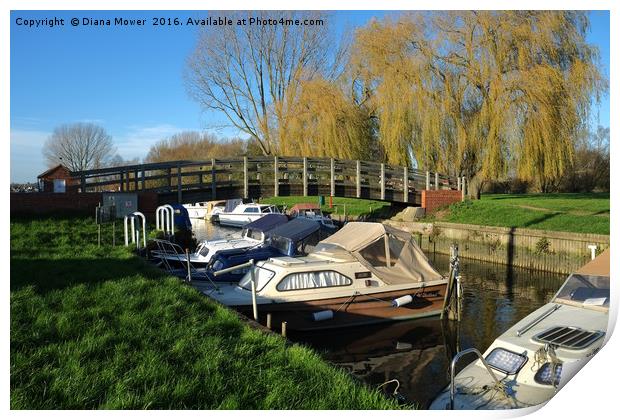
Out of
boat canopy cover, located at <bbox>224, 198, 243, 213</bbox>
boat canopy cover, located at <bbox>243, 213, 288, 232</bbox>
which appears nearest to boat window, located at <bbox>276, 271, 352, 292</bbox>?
boat canopy cover, located at <bbox>243, 213, 288, 232</bbox>

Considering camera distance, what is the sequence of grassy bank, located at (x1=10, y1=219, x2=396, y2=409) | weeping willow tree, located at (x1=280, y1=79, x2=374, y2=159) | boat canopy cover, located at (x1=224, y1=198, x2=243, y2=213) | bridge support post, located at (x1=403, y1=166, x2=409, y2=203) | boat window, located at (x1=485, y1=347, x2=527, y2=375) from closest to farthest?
grassy bank, located at (x1=10, y1=219, x2=396, y2=409)
boat window, located at (x1=485, y1=347, x2=527, y2=375)
bridge support post, located at (x1=403, y1=166, x2=409, y2=203)
weeping willow tree, located at (x1=280, y1=79, x2=374, y2=159)
boat canopy cover, located at (x1=224, y1=198, x2=243, y2=213)

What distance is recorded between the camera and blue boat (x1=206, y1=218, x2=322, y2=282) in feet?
48.2

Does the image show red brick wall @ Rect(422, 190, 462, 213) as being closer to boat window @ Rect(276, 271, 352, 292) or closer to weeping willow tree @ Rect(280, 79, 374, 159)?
weeping willow tree @ Rect(280, 79, 374, 159)

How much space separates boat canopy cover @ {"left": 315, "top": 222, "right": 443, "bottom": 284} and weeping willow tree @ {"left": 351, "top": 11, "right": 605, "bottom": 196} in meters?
13.1

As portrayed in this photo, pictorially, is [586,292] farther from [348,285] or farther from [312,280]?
[312,280]

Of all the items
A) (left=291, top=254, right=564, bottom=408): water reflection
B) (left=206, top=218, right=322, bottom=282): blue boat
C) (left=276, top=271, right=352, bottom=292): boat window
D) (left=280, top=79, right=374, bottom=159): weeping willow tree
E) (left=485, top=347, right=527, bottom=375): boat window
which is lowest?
(left=291, top=254, right=564, bottom=408): water reflection

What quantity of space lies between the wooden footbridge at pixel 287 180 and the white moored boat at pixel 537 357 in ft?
52.8

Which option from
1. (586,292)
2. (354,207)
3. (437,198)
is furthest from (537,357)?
(354,207)

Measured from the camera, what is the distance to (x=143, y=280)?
902 centimetres

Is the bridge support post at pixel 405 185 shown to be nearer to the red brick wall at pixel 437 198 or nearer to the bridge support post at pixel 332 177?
the red brick wall at pixel 437 198

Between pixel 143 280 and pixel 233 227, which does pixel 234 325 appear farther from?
pixel 233 227

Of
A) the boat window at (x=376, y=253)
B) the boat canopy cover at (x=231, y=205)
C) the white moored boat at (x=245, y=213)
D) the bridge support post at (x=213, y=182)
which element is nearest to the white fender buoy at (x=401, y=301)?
the boat window at (x=376, y=253)

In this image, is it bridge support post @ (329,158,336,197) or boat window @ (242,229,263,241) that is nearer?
boat window @ (242,229,263,241)

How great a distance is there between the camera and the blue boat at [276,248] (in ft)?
48.2
